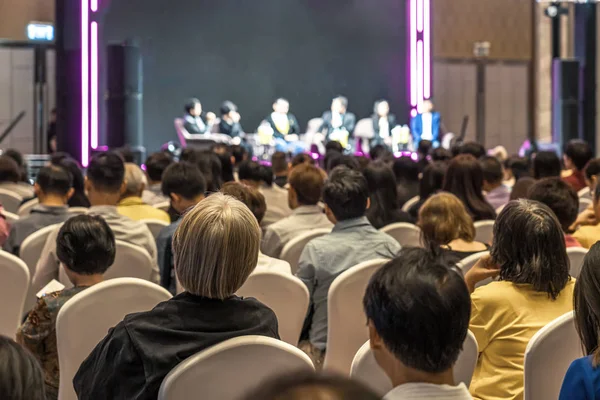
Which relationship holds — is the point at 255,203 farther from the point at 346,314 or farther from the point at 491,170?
the point at 491,170

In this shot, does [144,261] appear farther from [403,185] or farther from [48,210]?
[403,185]

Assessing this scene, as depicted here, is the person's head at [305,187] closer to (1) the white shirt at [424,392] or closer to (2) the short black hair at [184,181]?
(2) the short black hair at [184,181]

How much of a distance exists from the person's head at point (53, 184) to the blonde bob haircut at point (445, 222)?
195 centimetres

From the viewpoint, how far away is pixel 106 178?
4.44 meters

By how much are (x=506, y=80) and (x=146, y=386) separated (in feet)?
57.9

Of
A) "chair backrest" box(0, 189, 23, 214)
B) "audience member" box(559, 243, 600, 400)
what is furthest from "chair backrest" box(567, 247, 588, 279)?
"chair backrest" box(0, 189, 23, 214)

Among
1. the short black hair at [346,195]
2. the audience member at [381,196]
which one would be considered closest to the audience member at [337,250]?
the short black hair at [346,195]

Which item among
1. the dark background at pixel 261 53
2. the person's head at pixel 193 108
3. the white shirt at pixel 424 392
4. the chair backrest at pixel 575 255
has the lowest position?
the white shirt at pixel 424 392

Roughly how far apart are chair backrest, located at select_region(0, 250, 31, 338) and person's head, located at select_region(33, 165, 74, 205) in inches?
42.2

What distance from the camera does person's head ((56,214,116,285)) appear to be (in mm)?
2846

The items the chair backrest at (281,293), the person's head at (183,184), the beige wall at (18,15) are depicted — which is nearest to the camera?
the chair backrest at (281,293)

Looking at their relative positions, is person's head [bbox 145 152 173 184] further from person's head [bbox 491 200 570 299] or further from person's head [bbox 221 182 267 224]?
person's head [bbox 491 200 570 299]

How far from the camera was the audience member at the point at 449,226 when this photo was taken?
3.60m

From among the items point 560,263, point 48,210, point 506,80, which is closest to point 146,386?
point 560,263
